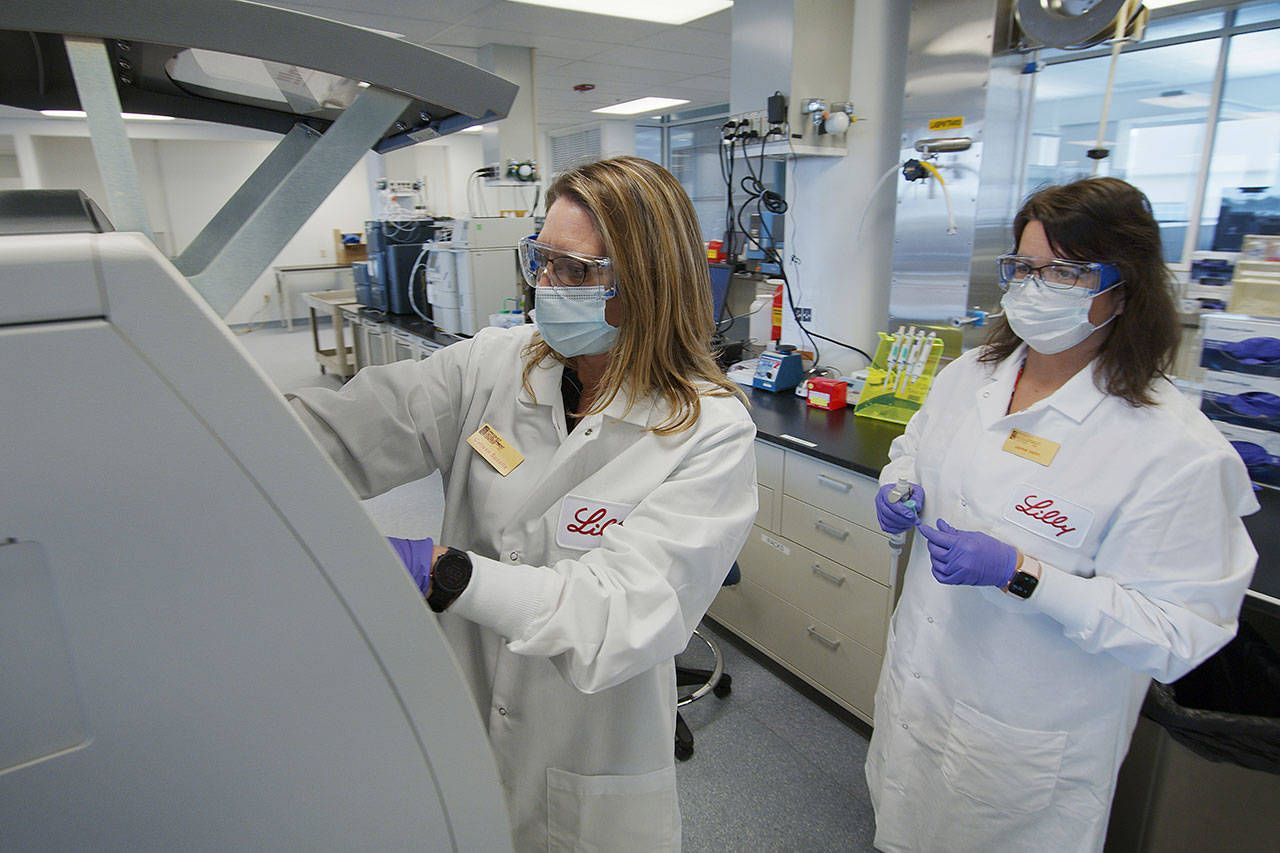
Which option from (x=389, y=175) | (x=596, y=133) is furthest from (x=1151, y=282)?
(x=389, y=175)

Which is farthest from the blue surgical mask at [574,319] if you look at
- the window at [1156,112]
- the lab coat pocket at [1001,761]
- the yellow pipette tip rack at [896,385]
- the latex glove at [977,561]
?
the window at [1156,112]

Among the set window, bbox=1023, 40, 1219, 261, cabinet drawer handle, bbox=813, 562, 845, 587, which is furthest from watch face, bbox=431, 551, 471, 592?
window, bbox=1023, 40, 1219, 261

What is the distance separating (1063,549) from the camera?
4.17ft

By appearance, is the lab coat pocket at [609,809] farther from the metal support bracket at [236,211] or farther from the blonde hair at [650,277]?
the metal support bracket at [236,211]

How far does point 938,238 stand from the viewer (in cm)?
254

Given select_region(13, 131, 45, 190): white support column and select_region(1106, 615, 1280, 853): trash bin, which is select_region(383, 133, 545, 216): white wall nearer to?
select_region(13, 131, 45, 190): white support column

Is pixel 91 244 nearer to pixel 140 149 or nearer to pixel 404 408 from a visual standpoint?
pixel 404 408

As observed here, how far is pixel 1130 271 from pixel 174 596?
4.96 ft

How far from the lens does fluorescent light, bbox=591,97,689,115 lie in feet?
23.6

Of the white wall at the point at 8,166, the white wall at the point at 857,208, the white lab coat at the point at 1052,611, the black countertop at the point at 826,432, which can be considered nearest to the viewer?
the white lab coat at the point at 1052,611

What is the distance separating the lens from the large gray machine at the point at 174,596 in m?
0.34

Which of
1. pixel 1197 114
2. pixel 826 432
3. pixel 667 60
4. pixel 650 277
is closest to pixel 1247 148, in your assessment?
pixel 1197 114

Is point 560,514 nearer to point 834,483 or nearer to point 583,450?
point 583,450

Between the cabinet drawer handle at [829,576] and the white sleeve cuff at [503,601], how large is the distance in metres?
1.61
